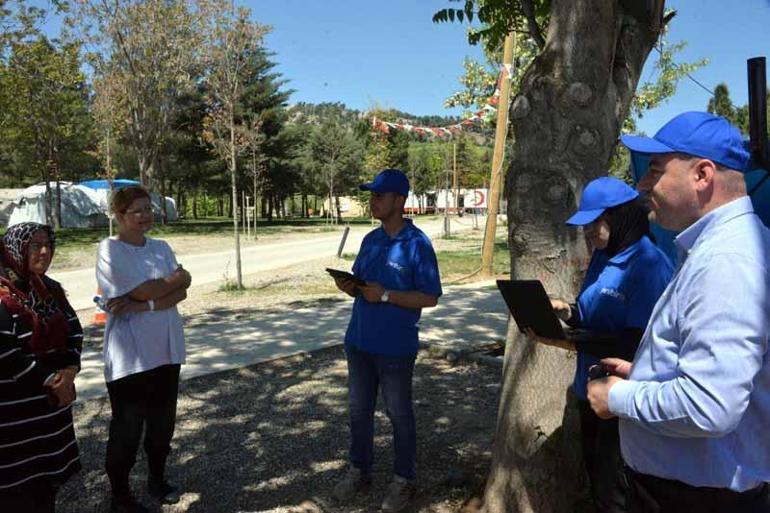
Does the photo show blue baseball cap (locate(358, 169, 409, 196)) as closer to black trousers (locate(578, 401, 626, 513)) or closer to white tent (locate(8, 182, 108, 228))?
black trousers (locate(578, 401, 626, 513))

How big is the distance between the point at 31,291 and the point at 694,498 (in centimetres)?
266

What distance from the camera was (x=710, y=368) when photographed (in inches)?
57.3

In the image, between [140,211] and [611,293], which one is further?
[140,211]

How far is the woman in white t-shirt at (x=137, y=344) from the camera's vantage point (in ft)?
11.3

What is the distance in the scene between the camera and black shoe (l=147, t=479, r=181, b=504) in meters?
3.63

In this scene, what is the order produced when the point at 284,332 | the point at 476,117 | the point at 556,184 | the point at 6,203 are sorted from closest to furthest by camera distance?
the point at 556,184
the point at 284,332
the point at 476,117
the point at 6,203

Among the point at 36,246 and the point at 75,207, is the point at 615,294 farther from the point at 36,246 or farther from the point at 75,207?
the point at 75,207

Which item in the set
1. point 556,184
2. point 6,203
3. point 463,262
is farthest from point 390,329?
point 6,203

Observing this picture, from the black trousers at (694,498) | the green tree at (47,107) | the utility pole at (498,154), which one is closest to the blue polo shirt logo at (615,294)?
the black trousers at (694,498)

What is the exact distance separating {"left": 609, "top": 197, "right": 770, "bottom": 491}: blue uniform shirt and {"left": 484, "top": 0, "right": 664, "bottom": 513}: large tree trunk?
1283 mm

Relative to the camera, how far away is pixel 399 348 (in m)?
3.44

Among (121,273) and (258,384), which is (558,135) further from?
(258,384)

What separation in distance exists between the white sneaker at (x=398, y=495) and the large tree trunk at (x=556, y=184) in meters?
0.47

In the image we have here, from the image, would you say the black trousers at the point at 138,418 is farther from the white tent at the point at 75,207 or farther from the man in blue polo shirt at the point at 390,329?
the white tent at the point at 75,207
